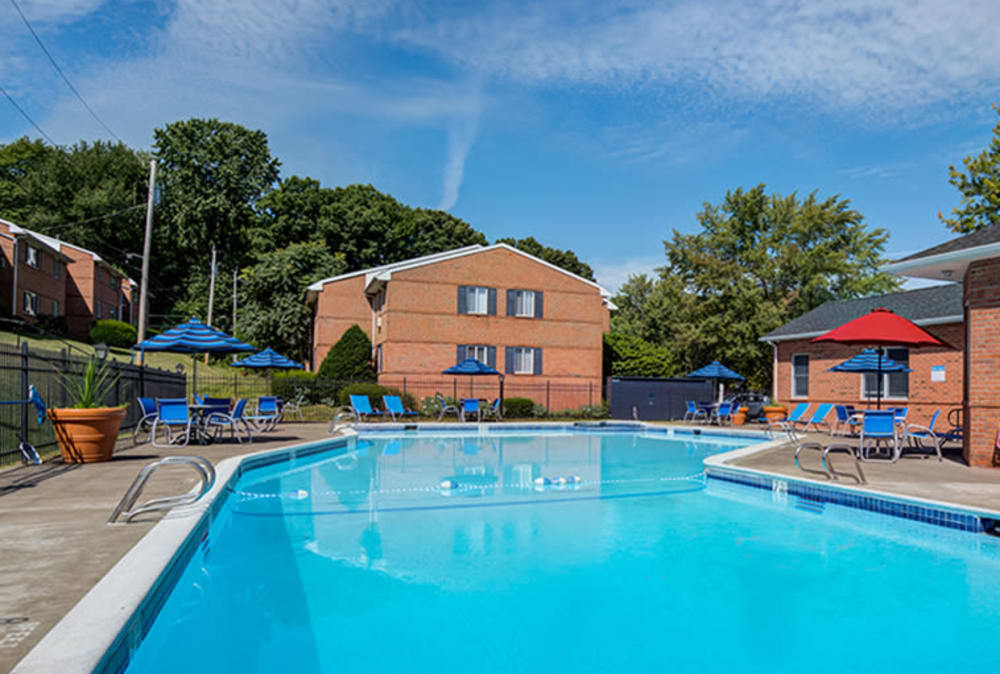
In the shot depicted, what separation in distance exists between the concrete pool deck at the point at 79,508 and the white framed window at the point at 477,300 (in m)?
16.8

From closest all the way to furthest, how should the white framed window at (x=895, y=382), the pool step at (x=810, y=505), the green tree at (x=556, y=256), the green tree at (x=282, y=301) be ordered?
1. the pool step at (x=810, y=505)
2. the white framed window at (x=895, y=382)
3. the green tree at (x=282, y=301)
4. the green tree at (x=556, y=256)

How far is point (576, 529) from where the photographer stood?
24.9 feet

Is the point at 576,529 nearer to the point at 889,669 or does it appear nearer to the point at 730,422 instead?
the point at 889,669

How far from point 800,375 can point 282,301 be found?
80.9 ft

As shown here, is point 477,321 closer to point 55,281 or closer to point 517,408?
point 517,408

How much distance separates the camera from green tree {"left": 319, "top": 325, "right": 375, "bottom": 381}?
2758cm

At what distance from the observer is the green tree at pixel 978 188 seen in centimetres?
2851

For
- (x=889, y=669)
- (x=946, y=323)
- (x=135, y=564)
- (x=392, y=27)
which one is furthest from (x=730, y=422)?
(x=135, y=564)

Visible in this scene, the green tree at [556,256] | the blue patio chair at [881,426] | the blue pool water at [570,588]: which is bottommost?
the blue pool water at [570,588]

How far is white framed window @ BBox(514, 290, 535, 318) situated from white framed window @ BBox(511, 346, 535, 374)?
150 centimetres

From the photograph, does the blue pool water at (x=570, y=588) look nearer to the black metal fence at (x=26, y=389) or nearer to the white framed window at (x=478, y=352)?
the black metal fence at (x=26, y=389)

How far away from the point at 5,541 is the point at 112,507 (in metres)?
1.34

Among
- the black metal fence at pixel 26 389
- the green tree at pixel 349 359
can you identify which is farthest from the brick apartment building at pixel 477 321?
the black metal fence at pixel 26 389

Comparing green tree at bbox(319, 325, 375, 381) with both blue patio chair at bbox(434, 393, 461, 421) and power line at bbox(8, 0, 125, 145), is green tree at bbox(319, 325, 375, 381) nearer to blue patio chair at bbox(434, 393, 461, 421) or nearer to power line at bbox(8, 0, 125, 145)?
blue patio chair at bbox(434, 393, 461, 421)
